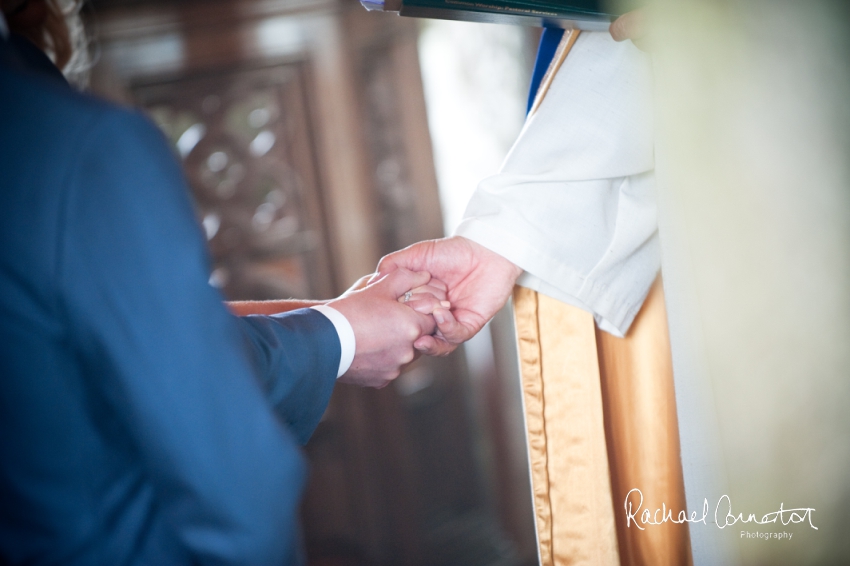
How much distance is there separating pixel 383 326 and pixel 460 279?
18 centimetres

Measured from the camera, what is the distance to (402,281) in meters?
1.03

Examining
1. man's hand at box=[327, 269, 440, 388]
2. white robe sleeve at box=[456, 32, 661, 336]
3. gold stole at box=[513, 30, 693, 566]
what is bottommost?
gold stole at box=[513, 30, 693, 566]

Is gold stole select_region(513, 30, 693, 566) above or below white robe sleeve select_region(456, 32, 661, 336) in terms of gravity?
below

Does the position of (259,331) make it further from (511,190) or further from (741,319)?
(741,319)

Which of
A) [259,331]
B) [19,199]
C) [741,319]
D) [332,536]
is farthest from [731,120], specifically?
[332,536]

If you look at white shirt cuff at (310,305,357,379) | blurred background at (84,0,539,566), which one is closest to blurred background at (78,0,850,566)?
blurred background at (84,0,539,566)

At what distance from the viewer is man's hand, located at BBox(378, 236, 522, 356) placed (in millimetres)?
993

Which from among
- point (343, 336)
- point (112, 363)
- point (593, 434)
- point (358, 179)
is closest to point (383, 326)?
point (343, 336)

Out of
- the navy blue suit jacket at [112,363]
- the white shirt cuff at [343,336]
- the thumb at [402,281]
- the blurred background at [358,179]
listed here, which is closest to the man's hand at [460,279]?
the thumb at [402,281]

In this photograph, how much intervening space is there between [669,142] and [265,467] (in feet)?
2.09

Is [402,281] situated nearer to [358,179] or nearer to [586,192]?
[586,192]

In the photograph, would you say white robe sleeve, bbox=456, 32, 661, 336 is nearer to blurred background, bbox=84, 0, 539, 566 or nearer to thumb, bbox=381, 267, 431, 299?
thumb, bbox=381, 267, 431, 299

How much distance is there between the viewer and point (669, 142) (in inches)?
33.6

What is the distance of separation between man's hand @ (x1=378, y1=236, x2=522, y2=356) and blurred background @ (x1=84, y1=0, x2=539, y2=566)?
3.66ft
